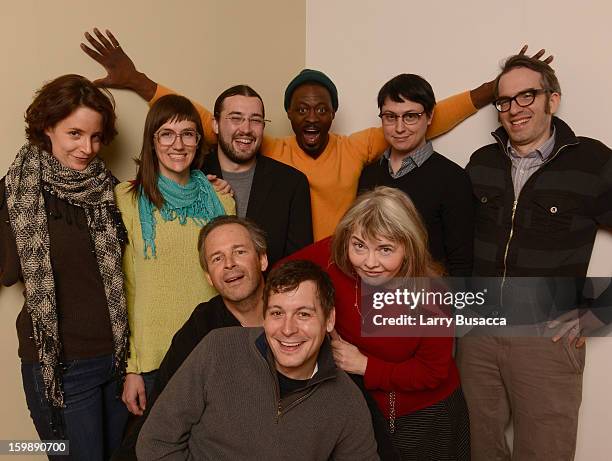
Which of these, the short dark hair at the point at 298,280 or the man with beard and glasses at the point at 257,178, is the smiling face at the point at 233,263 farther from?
the man with beard and glasses at the point at 257,178

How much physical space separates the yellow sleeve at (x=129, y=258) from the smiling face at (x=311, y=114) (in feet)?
2.64

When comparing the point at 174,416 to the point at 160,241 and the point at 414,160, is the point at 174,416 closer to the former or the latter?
the point at 160,241

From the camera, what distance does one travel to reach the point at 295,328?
5.24ft

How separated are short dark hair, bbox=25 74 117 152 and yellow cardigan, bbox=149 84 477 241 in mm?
574

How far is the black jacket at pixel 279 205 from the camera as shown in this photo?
2.27 metres

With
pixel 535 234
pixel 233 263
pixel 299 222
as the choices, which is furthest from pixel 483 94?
pixel 233 263

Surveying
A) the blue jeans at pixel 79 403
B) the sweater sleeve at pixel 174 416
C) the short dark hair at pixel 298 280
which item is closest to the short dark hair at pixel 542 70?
the short dark hair at pixel 298 280

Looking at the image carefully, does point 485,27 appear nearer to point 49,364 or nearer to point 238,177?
point 238,177

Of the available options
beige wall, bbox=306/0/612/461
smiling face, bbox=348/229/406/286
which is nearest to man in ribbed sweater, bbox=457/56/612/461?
beige wall, bbox=306/0/612/461

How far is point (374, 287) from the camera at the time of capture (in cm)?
189

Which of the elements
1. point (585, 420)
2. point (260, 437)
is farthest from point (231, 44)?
point (585, 420)

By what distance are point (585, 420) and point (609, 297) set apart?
559 millimetres

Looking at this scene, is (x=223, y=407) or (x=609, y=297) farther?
(x=609, y=297)

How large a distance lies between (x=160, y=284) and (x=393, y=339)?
805mm
